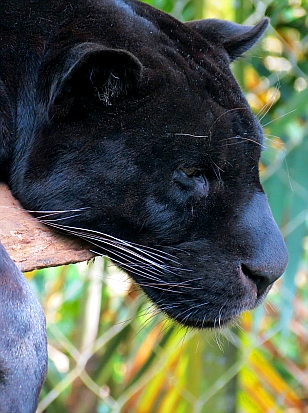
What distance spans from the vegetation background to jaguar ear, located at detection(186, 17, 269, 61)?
585 mm

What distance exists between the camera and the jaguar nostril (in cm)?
98

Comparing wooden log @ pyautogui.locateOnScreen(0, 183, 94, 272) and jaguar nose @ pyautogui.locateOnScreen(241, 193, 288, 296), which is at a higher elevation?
jaguar nose @ pyautogui.locateOnScreen(241, 193, 288, 296)

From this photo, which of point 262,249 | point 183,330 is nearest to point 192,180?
point 262,249

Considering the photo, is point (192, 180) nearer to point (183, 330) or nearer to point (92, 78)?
point (92, 78)

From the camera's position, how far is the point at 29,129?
98 centimetres

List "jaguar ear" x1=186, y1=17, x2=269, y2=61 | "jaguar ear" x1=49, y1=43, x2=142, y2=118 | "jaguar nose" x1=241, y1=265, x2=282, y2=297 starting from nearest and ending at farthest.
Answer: "jaguar ear" x1=49, y1=43, x2=142, y2=118 → "jaguar nose" x1=241, y1=265, x2=282, y2=297 → "jaguar ear" x1=186, y1=17, x2=269, y2=61

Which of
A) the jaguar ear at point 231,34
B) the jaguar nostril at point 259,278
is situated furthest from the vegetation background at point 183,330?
the jaguar nostril at point 259,278

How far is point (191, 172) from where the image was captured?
38.3 inches

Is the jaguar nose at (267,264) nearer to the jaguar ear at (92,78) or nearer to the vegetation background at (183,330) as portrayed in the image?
the jaguar ear at (92,78)

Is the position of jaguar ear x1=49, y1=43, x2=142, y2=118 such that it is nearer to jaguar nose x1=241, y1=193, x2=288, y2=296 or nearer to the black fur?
the black fur

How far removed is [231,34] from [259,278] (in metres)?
0.44

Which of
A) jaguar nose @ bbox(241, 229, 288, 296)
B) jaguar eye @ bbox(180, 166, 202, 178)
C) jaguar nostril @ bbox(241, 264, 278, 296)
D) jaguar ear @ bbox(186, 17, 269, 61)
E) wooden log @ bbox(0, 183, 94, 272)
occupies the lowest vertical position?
wooden log @ bbox(0, 183, 94, 272)

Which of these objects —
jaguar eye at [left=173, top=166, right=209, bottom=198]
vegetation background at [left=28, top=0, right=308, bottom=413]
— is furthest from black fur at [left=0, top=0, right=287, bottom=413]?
vegetation background at [left=28, top=0, right=308, bottom=413]

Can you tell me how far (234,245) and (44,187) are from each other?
26 cm
